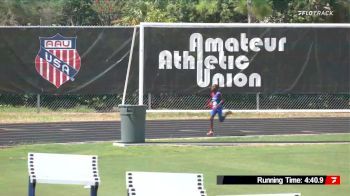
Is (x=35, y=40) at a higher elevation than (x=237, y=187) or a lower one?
higher

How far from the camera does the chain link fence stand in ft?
81.2

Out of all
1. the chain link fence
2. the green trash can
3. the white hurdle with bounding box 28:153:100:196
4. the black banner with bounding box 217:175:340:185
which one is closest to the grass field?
the black banner with bounding box 217:175:340:185

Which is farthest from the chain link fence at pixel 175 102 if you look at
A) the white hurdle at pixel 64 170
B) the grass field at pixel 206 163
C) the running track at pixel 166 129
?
the white hurdle at pixel 64 170

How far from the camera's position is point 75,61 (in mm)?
24328

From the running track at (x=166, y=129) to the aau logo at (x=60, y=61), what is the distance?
139cm

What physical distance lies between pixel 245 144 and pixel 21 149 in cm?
518

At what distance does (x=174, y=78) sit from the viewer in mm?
23531

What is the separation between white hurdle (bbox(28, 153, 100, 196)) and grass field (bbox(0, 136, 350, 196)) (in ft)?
9.71

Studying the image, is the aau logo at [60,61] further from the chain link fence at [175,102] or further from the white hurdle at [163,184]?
the white hurdle at [163,184]

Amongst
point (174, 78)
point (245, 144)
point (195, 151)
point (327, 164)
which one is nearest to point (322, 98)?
point (174, 78)

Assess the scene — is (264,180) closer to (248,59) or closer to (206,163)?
(206,163)

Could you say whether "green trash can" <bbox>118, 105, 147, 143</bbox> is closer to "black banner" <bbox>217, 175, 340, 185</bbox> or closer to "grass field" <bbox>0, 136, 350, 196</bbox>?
"grass field" <bbox>0, 136, 350, 196</bbox>

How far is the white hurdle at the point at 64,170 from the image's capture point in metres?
8.80

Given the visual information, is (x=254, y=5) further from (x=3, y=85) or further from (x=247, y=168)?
(x=247, y=168)
